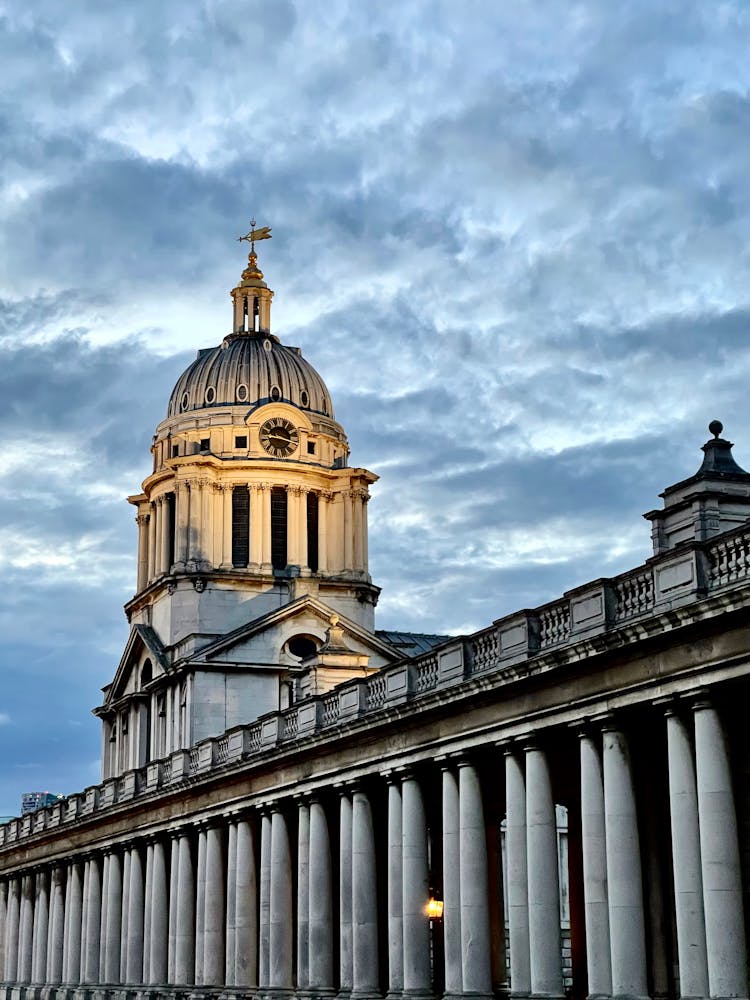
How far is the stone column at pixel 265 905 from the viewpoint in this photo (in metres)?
64.6

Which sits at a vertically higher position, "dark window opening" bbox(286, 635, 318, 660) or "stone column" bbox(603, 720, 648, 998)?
"dark window opening" bbox(286, 635, 318, 660)

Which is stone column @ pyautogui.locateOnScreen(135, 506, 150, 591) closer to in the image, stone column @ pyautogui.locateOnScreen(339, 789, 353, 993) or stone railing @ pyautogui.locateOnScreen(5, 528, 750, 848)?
stone railing @ pyautogui.locateOnScreen(5, 528, 750, 848)

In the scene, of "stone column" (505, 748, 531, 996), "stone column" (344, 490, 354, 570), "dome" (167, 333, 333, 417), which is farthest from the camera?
"dome" (167, 333, 333, 417)

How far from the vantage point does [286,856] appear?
64.8 m

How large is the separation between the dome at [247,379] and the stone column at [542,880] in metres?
62.3

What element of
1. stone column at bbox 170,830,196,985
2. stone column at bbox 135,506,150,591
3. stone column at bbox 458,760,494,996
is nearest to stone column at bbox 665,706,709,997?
stone column at bbox 458,760,494,996

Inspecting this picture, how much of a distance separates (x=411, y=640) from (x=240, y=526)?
13.8 m

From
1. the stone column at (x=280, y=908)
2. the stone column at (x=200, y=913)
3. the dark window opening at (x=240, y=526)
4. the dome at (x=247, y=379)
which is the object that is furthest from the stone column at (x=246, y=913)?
the dome at (x=247, y=379)

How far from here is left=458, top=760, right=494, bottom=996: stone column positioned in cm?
4922

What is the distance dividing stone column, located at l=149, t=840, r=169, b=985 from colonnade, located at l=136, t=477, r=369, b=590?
86.2 feet

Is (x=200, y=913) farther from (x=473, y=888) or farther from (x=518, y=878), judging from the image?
(x=518, y=878)

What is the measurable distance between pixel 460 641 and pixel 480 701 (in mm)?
2839

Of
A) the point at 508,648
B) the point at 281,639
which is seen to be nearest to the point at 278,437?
the point at 281,639

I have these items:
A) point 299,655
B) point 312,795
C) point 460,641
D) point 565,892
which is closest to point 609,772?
point 460,641
